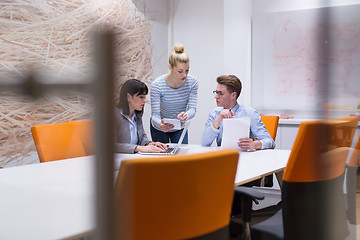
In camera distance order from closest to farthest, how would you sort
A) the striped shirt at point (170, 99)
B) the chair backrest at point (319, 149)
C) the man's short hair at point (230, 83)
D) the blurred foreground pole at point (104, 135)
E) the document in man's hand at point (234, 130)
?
the blurred foreground pole at point (104, 135), the chair backrest at point (319, 149), the document in man's hand at point (234, 130), the man's short hair at point (230, 83), the striped shirt at point (170, 99)

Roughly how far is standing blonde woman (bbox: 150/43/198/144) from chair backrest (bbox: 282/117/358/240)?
0.95 m

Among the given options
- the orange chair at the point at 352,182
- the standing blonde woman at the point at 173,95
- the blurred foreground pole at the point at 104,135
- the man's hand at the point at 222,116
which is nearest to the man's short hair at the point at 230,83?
the man's hand at the point at 222,116

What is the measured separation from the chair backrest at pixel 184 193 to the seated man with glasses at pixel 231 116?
0.92 metres

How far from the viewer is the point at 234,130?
1.45 meters

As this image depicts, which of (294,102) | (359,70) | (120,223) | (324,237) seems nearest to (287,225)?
(324,237)

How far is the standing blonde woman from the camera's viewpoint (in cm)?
189

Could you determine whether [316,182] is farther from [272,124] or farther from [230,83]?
[272,124]

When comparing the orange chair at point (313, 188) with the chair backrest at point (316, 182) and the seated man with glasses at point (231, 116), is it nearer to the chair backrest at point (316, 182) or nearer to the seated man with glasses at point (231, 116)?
the chair backrest at point (316, 182)

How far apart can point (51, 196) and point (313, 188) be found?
64 centimetres

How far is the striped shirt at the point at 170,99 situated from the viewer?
1.88 metres

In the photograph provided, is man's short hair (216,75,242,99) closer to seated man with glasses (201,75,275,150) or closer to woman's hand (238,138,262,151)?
seated man with glasses (201,75,275,150)

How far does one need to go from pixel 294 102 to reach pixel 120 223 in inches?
96.7

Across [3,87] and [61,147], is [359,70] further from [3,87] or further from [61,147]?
[61,147]

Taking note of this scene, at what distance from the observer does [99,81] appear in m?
0.15
